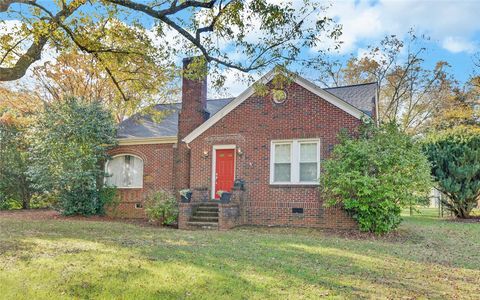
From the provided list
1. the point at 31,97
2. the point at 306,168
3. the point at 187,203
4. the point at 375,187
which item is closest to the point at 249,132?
the point at 306,168

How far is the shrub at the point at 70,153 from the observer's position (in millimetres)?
15688

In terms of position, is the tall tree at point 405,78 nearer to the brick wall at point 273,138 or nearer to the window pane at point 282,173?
the brick wall at point 273,138

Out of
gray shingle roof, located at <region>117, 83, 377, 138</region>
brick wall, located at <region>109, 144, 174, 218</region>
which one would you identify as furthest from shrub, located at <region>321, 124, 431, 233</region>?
brick wall, located at <region>109, 144, 174, 218</region>

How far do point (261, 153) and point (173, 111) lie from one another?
494 cm

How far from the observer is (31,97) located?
80.8 feet

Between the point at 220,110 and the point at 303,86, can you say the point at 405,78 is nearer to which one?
the point at 303,86

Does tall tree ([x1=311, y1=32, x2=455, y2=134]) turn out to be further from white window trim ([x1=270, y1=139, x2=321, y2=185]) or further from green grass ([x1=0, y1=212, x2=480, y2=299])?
green grass ([x1=0, y1=212, x2=480, y2=299])

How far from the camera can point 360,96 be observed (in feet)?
50.4

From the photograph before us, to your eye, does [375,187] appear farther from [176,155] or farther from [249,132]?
[176,155]

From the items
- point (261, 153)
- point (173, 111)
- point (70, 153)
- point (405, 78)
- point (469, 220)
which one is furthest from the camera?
point (405, 78)

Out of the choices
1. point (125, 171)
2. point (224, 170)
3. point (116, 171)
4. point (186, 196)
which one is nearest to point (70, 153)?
point (116, 171)

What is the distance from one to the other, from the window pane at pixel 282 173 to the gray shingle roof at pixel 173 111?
11.4 ft

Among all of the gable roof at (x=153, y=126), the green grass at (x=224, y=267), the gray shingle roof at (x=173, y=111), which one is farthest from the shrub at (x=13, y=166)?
the green grass at (x=224, y=267)

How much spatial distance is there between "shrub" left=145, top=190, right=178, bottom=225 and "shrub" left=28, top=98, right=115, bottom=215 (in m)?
3.49
